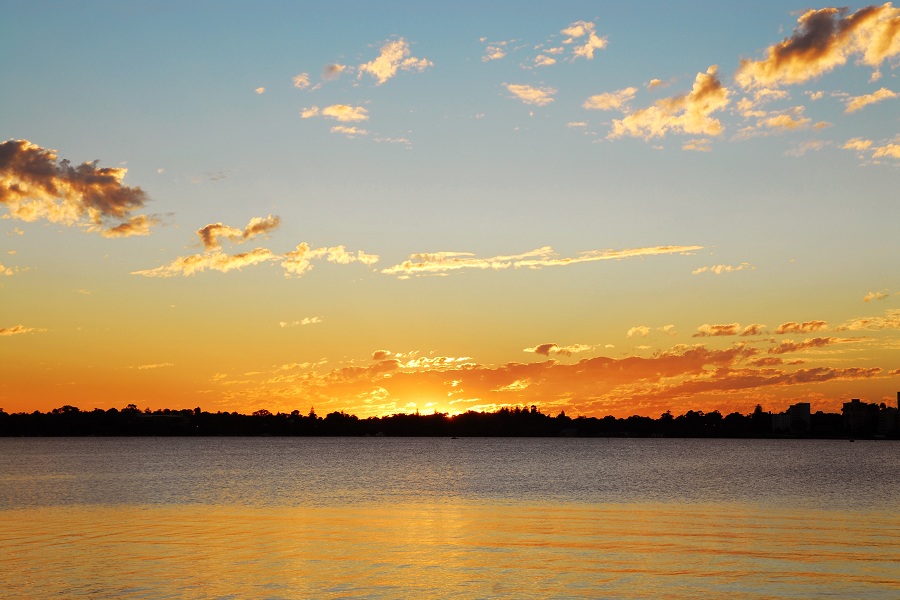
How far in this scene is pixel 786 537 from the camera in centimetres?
4756

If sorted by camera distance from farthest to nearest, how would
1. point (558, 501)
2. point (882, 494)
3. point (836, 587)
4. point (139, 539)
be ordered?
point (882, 494), point (558, 501), point (139, 539), point (836, 587)

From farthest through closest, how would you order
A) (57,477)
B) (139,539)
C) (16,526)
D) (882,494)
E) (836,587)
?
(57,477)
(882,494)
(16,526)
(139,539)
(836,587)

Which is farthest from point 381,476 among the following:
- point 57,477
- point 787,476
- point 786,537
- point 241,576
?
point 241,576

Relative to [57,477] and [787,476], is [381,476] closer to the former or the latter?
[57,477]

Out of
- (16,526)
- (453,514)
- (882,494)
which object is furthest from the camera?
(882,494)

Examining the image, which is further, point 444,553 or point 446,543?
point 446,543

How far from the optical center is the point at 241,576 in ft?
114

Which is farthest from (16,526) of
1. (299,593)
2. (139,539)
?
(299,593)

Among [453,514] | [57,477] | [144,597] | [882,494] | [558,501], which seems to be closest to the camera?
[144,597]

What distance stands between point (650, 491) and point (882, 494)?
21269mm

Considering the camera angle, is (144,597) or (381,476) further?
(381,476)

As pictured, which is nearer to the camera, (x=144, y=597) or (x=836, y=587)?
(x=144, y=597)

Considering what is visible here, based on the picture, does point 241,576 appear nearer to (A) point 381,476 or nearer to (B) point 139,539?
(B) point 139,539

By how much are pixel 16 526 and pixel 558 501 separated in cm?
4037
